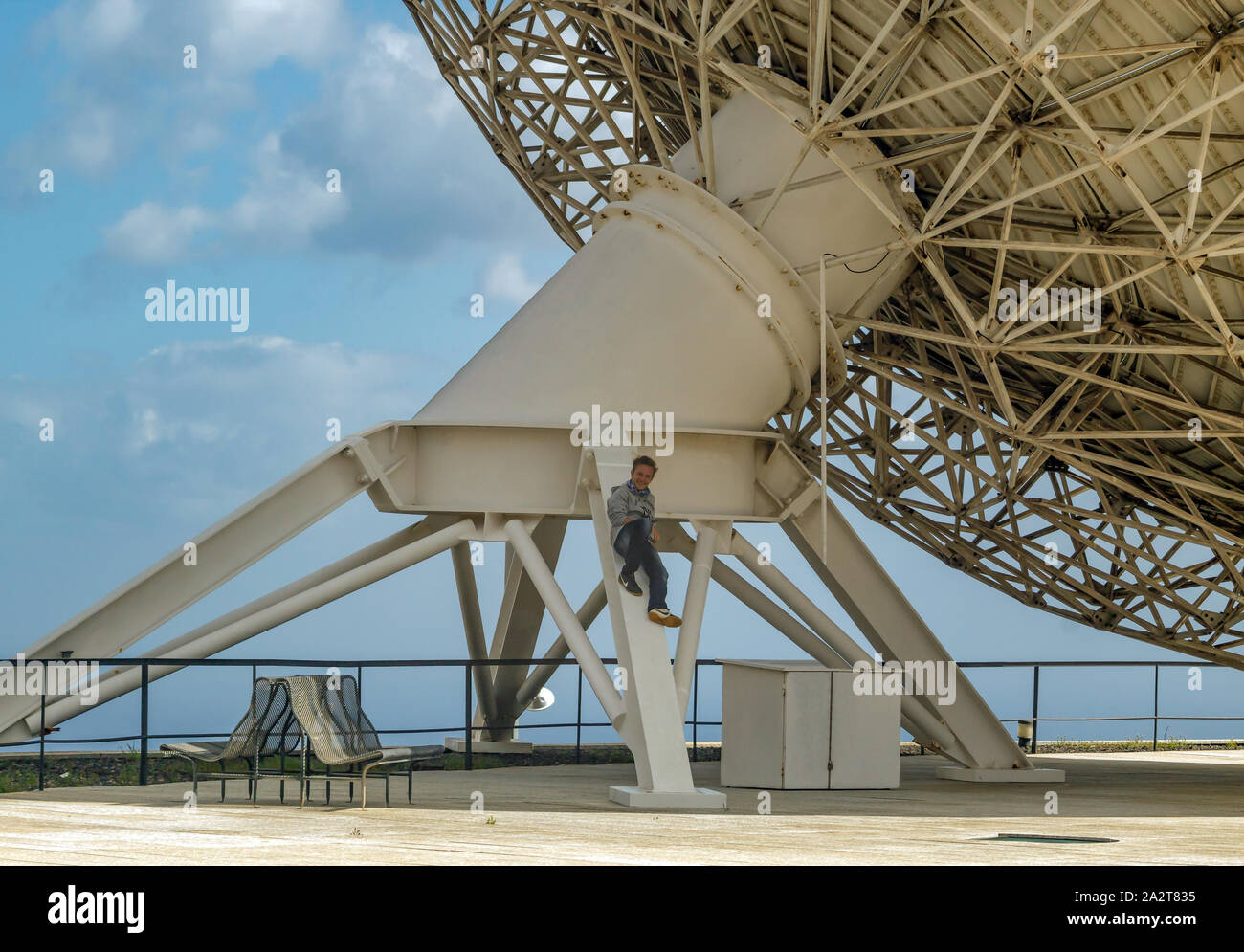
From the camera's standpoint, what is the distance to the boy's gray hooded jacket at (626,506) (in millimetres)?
18141

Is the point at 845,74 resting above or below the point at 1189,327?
above

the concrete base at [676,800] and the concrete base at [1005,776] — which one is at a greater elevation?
the concrete base at [676,800]

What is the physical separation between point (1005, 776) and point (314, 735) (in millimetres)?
10979

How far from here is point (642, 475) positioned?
18375 mm

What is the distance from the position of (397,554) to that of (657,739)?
4823 mm

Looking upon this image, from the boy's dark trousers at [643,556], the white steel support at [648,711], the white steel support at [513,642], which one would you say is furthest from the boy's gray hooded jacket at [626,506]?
the white steel support at [513,642]

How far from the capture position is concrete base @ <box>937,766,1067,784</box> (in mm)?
22547

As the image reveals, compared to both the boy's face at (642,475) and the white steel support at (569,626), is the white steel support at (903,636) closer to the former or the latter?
the white steel support at (569,626)

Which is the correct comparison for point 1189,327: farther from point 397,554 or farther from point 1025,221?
point 397,554

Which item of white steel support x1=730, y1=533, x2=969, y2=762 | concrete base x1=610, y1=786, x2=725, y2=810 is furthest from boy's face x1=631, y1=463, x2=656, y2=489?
concrete base x1=610, y1=786, x2=725, y2=810

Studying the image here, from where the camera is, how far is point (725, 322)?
20625 mm

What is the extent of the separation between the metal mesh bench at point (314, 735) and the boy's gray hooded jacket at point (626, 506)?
3403mm
